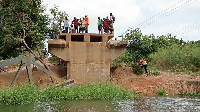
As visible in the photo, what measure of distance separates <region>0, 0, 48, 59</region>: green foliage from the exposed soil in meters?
2.25

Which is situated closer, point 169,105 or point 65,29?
point 169,105

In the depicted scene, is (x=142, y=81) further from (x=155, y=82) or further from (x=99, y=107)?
(x=99, y=107)

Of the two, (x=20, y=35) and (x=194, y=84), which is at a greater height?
(x=20, y=35)

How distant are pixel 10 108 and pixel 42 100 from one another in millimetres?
2686

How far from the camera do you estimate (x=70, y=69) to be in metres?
21.8

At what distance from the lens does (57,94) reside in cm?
1681

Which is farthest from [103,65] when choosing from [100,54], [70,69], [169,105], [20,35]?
[169,105]

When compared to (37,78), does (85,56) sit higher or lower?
higher

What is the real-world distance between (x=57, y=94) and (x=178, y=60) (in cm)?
1445

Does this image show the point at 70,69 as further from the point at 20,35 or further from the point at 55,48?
the point at 20,35

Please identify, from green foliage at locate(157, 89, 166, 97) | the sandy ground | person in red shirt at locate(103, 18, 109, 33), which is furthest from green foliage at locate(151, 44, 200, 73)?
the sandy ground

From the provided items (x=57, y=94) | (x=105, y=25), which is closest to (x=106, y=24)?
(x=105, y=25)

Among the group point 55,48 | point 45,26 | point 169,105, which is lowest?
point 169,105

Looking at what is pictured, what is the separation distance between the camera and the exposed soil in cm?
2084
